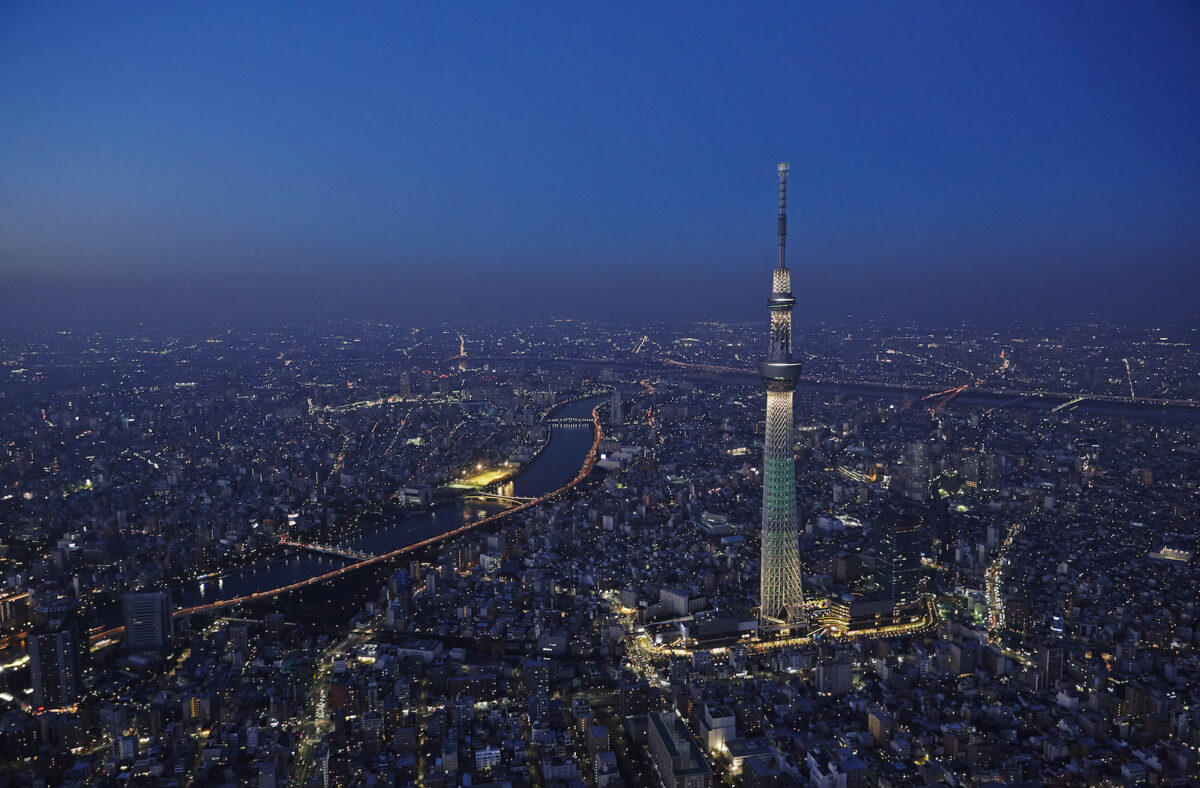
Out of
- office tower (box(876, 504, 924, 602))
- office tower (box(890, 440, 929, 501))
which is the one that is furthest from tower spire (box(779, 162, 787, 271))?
office tower (box(890, 440, 929, 501))

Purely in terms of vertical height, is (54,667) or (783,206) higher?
(783,206)

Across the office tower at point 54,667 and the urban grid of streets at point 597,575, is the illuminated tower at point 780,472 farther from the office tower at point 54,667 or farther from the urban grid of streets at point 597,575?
the office tower at point 54,667

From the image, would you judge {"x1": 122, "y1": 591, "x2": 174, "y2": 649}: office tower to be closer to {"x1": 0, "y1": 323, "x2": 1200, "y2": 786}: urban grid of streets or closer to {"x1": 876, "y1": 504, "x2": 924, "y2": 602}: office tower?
{"x1": 0, "y1": 323, "x2": 1200, "y2": 786}: urban grid of streets

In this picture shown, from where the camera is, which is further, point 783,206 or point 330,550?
point 330,550

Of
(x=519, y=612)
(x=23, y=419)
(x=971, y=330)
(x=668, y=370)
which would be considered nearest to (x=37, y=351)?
(x=23, y=419)

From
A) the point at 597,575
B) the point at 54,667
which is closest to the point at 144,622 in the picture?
the point at 54,667

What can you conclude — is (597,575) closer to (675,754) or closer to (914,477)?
(675,754)

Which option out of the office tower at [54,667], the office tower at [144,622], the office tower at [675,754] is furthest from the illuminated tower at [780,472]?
the office tower at [54,667]
